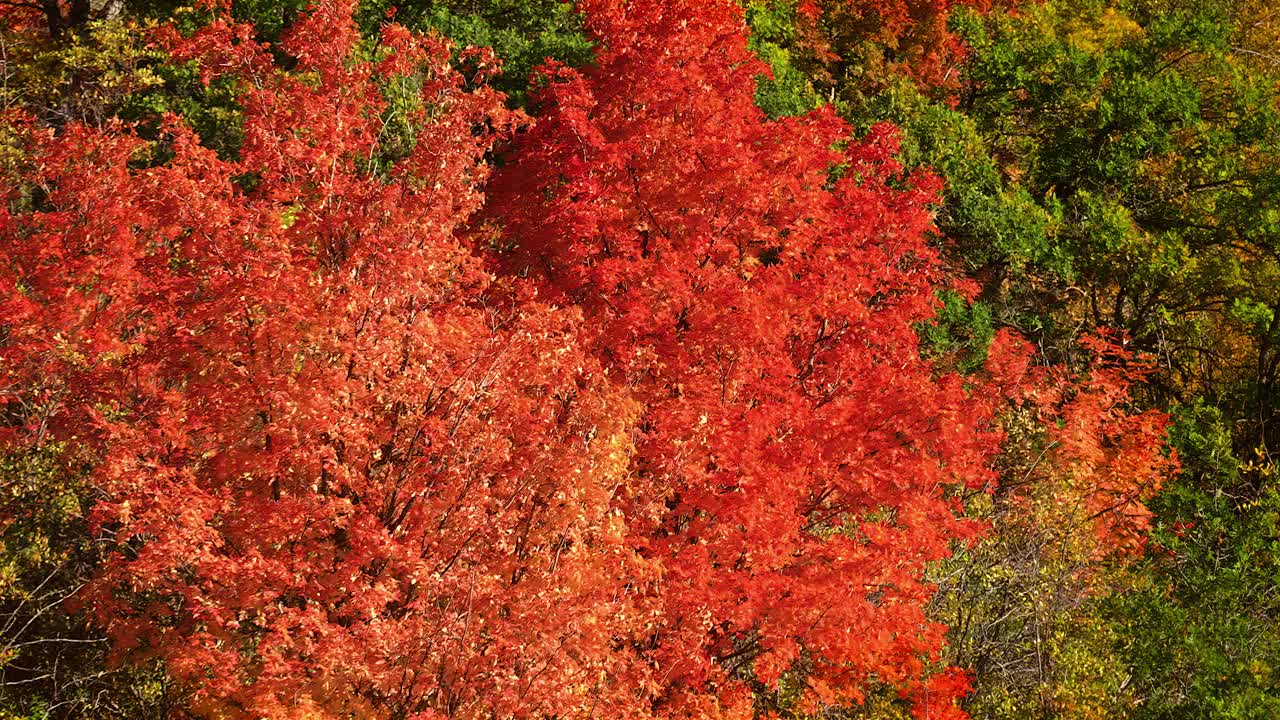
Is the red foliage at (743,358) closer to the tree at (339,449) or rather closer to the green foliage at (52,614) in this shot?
the tree at (339,449)

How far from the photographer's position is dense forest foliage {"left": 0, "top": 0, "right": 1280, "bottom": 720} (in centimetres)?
1560

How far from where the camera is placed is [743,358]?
21484 mm

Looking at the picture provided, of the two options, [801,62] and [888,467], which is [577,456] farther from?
[801,62]

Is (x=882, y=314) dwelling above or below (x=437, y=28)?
below

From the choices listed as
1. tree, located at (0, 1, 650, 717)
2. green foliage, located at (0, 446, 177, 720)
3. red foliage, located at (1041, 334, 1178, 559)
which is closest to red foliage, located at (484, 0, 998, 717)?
tree, located at (0, 1, 650, 717)

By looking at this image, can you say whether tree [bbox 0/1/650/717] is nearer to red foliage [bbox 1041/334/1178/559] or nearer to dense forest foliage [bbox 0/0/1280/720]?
dense forest foliage [bbox 0/0/1280/720]

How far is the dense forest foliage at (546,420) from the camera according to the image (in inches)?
614

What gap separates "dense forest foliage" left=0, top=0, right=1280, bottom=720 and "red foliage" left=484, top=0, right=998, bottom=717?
0.33 ft

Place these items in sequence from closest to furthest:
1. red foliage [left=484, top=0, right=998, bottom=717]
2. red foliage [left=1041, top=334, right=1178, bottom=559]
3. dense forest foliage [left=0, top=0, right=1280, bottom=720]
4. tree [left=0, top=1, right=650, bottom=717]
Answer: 1. tree [left=0, top=1, right=650, bottom=717]
2. dense forest foliage [left=0, top=0, right=1280, bottom=720]
3. red foliage [left=484, top=0, right=998, bottom=717]
4. red foliage [left=1041, top=334, right=1178, bottom=559]

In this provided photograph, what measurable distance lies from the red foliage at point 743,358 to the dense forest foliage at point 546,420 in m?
0.10

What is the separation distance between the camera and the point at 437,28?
33375 millimetres

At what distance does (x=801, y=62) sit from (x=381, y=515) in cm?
3296

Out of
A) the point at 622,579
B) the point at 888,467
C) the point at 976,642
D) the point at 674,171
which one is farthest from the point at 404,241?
the point at 976,642

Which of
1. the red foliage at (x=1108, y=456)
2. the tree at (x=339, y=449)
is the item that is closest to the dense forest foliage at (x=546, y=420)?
the tree at (x=339, y=449)
